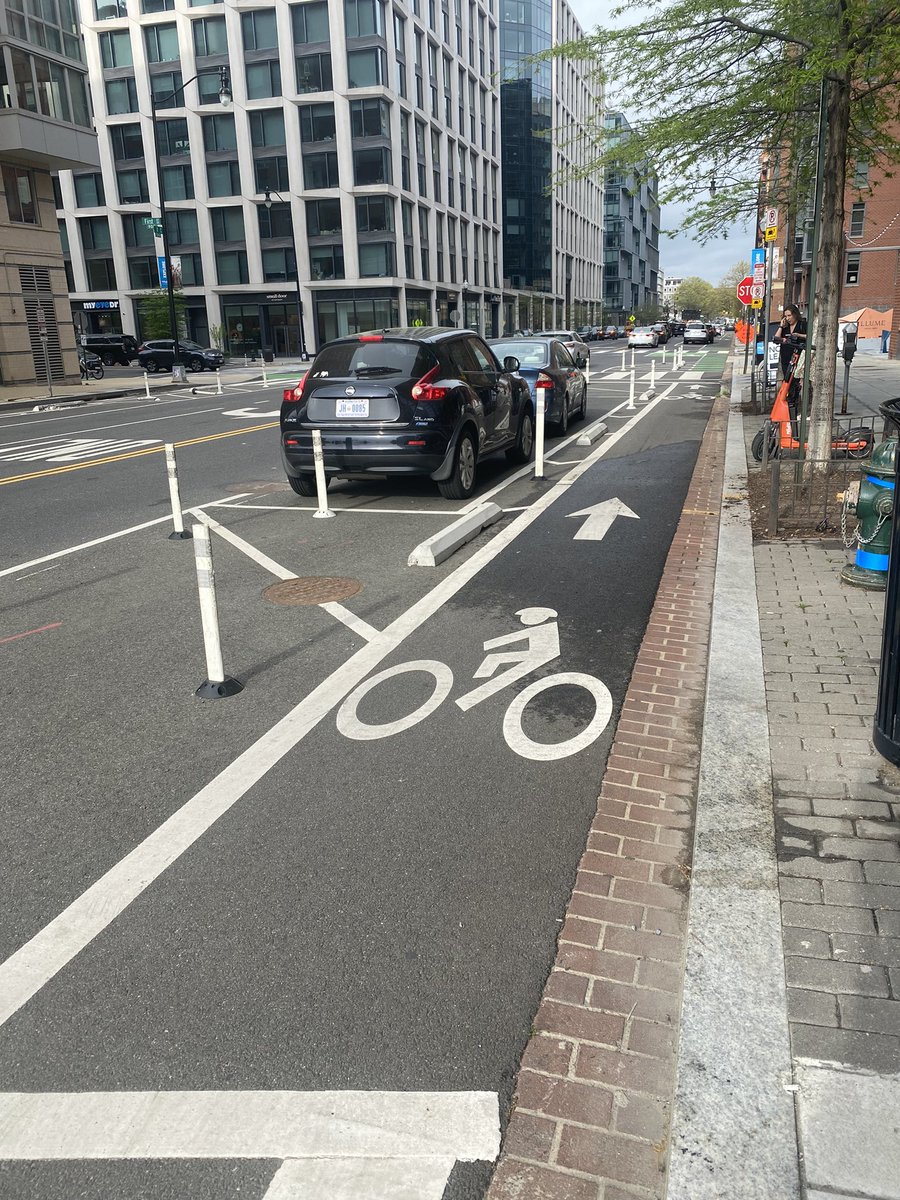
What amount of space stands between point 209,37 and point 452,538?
65.8m

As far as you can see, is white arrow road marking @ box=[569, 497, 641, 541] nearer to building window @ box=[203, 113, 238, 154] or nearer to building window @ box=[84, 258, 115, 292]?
building window @ box=[203, 113, 238, 154]

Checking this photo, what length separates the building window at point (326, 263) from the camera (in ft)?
203

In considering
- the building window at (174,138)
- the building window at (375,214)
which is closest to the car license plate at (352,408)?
the building window at (375,214)

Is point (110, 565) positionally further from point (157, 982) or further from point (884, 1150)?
point (884, 1150)

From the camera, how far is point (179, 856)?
12.2 ft

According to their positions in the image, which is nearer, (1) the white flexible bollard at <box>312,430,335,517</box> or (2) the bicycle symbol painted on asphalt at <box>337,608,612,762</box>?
(2) the bicycle symbol painted on asphalt at <box>337,608,612,762</box>

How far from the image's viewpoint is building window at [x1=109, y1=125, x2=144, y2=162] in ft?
212

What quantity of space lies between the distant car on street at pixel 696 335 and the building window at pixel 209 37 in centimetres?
3720

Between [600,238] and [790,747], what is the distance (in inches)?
5881

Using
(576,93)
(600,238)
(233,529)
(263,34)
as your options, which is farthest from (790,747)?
(600,238)

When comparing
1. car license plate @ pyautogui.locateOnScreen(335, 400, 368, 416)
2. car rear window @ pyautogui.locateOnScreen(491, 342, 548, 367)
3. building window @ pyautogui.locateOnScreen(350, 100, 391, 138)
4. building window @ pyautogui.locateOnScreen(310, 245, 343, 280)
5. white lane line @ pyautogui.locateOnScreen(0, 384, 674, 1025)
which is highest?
building window @ pyautogui.locateOnScreen(350, 100, 391, 138)

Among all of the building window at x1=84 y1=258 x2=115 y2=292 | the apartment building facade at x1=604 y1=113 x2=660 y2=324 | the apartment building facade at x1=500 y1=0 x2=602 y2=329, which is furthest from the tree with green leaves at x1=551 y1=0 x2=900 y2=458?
the apartment building facade at x1=604 y1=113 x2=660 y2=324

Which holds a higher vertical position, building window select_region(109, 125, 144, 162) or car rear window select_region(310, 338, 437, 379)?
building window select_region(109, 125, 144, 162)

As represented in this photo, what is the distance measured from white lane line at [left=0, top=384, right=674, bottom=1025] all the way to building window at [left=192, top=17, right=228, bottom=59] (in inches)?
2642
